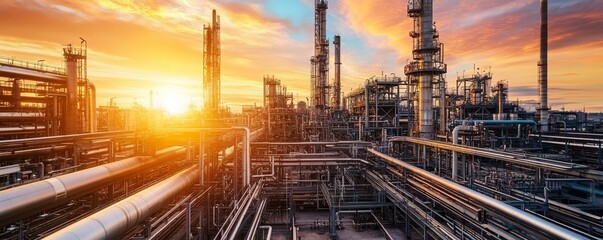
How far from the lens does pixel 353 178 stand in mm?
17859

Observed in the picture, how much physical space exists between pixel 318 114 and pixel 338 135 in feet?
13.4

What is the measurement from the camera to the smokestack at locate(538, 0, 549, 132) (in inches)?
1220

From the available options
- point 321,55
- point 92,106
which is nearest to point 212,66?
point 92,106

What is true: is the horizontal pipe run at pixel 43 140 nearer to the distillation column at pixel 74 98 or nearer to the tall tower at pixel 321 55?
the distillation column at pixel 74 98

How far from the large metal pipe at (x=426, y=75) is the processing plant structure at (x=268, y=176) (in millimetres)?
77

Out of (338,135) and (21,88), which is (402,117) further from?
(21,88)

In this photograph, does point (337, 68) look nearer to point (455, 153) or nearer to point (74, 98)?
point (74, 98)

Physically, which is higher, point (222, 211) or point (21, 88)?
point (21, 88)

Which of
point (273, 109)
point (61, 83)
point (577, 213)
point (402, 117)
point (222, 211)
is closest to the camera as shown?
point (577, 213)

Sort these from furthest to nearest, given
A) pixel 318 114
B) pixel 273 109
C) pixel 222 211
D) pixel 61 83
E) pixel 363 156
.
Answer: pixel 318 114 → pixel 273 109 → pixel 61 83 → pixel 363 156 → pixel 222 211

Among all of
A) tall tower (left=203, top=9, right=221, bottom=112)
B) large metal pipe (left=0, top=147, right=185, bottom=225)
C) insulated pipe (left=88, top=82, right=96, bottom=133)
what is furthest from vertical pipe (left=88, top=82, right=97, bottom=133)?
large metal pipe (left=0, top=147, right=185, bottom=225)

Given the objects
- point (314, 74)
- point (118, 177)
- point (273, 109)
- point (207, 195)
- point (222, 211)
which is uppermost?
point (314, 74)

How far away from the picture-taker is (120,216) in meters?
6.09

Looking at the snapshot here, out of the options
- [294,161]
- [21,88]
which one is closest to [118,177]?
[294,161]
